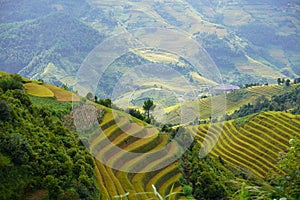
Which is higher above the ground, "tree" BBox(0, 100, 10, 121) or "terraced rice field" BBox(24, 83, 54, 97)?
"tree" BBox(0, 100, 10, 121)

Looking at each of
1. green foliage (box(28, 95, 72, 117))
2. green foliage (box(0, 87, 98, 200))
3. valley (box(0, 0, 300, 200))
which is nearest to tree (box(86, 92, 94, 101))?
valley (box(0, 0, 300, 200))

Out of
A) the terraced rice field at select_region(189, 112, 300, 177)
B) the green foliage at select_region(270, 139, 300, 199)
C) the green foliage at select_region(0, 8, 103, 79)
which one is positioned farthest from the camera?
the green foliage at select_region(0, 8, 103, 79)

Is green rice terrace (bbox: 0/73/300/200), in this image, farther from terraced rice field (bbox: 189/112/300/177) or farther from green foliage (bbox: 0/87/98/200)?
terraced rice field (bbox: 189/112/300/177)

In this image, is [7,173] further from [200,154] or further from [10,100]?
[200,154]

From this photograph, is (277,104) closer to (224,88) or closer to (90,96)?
(224,88)

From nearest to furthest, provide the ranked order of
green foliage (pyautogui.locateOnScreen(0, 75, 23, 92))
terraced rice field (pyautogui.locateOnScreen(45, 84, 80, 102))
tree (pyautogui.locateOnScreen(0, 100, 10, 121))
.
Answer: tree (pyautogui.locateOnScreen(0, 100, 10, 121)), green foliage (pyautogui.locateOnScreen(0, 75, 23, 92)), terraced rice field (pyautogui.locateOnScreen(45, 84, 80, 102))

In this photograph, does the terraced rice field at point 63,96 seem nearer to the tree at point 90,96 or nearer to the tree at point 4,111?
the tree at point 90,96

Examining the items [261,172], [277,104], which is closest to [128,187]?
[261,172]
